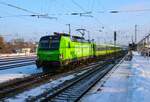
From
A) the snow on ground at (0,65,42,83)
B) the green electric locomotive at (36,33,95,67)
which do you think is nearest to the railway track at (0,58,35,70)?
the snow on ground at (0,65,42,83)

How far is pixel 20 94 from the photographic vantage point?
53.0 ft

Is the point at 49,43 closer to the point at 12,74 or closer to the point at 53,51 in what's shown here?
the point at 53,51

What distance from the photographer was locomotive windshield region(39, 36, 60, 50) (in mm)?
28766

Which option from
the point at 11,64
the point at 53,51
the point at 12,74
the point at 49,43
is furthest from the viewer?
the point at 11,64

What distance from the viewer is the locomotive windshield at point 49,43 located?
2877cm

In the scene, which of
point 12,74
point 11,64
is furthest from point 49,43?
point 11,64

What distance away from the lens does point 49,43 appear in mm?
28984

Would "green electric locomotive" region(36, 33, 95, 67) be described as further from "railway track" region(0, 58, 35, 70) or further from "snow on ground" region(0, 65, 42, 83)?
"railway track" region(0, 58, 35, 70)

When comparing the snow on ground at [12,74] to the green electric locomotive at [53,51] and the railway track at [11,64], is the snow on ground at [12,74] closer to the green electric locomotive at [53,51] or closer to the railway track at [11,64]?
the green electric locomotive at [53,51]

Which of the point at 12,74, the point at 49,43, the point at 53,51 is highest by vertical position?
the point at 49,43

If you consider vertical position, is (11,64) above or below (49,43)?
below

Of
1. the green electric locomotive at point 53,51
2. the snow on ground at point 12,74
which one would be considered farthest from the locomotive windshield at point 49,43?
the snow on ground at point 12,74

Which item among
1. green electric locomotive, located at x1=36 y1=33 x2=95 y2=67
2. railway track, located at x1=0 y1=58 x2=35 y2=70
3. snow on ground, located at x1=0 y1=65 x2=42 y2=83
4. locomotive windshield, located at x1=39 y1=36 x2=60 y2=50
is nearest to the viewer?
snow on ground, located at x1=0 y1=65 x2=42 y2=83

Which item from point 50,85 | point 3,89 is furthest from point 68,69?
point 3,89
